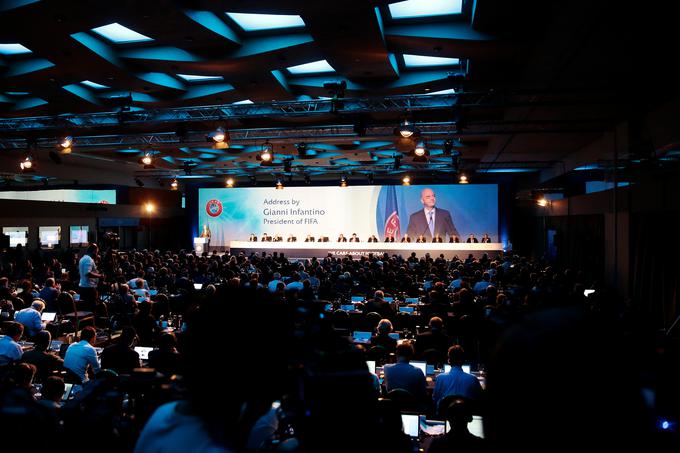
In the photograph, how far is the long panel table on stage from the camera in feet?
72.8

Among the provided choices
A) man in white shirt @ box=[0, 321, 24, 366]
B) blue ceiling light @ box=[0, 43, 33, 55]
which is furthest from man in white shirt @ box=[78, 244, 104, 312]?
man in white shirt @ box=[0, 321, 24, 366]

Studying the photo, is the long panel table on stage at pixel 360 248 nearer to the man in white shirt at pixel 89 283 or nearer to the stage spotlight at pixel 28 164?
the stage spotlight at pixel 28 164

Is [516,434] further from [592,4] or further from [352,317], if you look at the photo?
[352,317]

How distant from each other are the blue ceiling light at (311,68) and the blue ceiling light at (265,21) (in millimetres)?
1876

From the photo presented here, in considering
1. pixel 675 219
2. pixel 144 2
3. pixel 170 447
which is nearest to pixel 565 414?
pixel 170 447

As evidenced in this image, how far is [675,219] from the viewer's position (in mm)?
8375

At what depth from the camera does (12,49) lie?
7.96 metres

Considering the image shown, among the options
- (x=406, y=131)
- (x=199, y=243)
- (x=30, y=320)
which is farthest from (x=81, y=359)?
(x=199, y=243)

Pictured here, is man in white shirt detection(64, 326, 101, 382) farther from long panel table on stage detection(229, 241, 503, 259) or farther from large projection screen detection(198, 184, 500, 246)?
large projection screen detection(198, 184, 500, 246)

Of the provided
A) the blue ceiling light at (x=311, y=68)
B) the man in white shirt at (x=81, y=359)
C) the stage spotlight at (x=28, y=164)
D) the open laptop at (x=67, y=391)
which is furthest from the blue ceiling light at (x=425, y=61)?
the stage spotlight at (x=28, y=164)

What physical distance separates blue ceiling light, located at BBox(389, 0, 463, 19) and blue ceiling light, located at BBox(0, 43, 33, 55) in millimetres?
6153

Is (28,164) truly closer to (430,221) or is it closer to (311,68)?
(311,68)

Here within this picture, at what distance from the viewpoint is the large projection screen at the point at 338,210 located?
23906 mm

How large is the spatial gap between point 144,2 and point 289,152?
12398 mm
